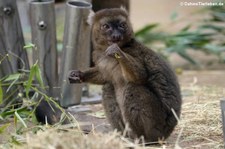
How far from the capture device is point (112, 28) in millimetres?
6242

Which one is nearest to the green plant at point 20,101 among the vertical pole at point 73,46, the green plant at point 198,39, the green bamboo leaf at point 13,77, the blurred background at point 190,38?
the green bamboo leaf at point 13,77

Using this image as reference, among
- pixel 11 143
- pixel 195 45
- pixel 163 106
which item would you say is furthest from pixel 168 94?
pixel 195 45

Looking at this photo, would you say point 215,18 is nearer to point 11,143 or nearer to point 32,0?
point 32,0

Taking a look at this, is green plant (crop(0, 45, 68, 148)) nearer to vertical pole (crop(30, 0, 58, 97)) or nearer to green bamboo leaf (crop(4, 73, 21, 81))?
green bamboo leaf (crop(4, 73, 21, 81))

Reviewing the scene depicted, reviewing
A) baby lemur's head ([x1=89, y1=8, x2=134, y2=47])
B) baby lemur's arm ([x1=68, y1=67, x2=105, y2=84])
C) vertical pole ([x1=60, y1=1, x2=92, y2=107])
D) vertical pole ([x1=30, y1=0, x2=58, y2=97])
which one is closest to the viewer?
baby lemur's head ([x1=89, y1=8, x2=134, y2=47])

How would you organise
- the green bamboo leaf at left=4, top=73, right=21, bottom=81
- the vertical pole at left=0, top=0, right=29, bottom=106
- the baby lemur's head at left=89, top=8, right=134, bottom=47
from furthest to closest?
the vertical pole at left=0, top=0, right=29, bottom=106 < the green bamboo leaf at left=4, top=73, right=21, bottom=81 < the baby lemur's head at left=89, top=8, right=134, bottom=47

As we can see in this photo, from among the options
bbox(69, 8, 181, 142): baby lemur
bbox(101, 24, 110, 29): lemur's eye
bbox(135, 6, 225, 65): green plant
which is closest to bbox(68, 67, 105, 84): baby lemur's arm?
bbox(69, 8, 181, 142): baby lemur

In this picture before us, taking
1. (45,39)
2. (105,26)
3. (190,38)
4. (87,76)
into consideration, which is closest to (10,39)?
(45,39)

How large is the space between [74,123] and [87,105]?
7.69 feet

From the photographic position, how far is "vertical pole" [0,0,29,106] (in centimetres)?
719

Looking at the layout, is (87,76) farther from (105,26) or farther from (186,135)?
(186,135)

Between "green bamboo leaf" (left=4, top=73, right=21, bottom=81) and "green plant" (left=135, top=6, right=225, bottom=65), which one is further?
"green plant" (left=135, top=6, right=225, bottom=65)

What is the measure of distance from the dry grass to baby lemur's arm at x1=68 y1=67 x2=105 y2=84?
2.77 ft

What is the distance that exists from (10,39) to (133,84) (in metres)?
1.89
